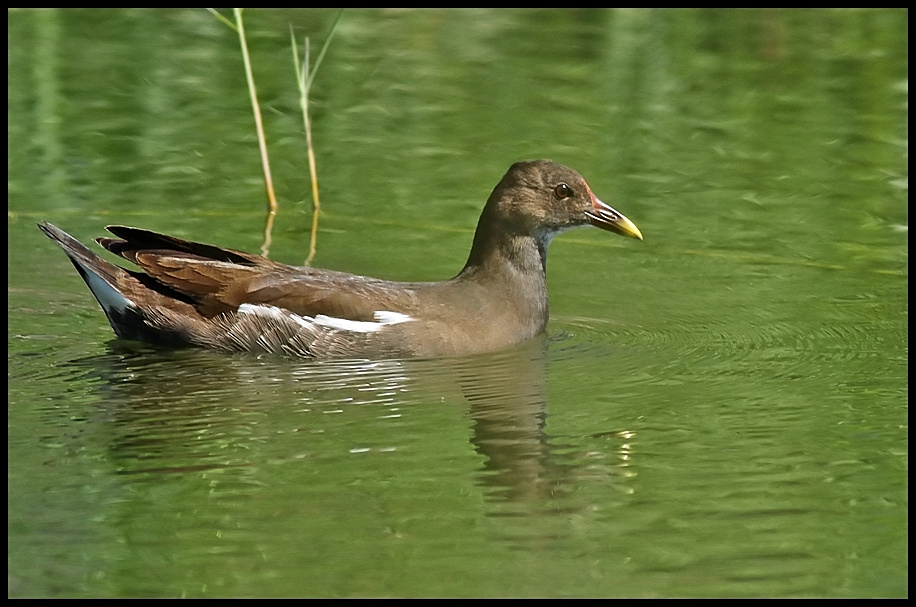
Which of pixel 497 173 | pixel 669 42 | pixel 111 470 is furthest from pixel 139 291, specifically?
pixel 669 42

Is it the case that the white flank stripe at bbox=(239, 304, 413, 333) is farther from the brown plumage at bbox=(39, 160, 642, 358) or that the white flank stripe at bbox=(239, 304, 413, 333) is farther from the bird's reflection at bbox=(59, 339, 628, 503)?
the bird's reflection at bbox=(59, 339, 628, 503)

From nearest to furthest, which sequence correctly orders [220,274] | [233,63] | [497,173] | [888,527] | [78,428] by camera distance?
[888,527] → [78,428] → [220,274] → [497,173] → [233,63]

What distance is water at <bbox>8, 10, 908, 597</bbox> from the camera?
5.29 meters

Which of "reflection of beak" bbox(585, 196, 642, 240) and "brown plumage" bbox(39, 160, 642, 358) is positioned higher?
"reflection of beak" bbox(585, 196, 642, 240)

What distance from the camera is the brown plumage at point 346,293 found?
7719 millimetres

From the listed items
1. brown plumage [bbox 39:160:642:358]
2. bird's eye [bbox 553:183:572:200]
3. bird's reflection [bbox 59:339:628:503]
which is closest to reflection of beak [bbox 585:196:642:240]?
brown plumage [bbox 39:160:642:358]

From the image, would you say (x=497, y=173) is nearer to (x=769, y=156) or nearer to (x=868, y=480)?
(x=769, y=156)

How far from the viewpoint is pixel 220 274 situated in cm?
790

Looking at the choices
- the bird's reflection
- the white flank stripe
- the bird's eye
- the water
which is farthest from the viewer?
the bird's eye

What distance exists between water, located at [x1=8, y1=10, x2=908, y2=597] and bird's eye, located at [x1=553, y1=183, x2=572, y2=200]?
0.70 m

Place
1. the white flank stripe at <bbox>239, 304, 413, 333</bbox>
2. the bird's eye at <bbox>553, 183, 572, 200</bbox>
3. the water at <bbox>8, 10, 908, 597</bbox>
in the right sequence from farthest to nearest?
the bird's eye at <bbox>553, 183, 572, 200</bbox>
the white flank stripe at <bbox>239, 304, 413, 333</bbox>
the water at <bbox>8, 10, 908, 597</bbox>

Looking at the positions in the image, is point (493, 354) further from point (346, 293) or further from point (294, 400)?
point (294, 400)

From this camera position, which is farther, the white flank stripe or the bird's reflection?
the white flank stripe

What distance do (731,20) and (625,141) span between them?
422cm
